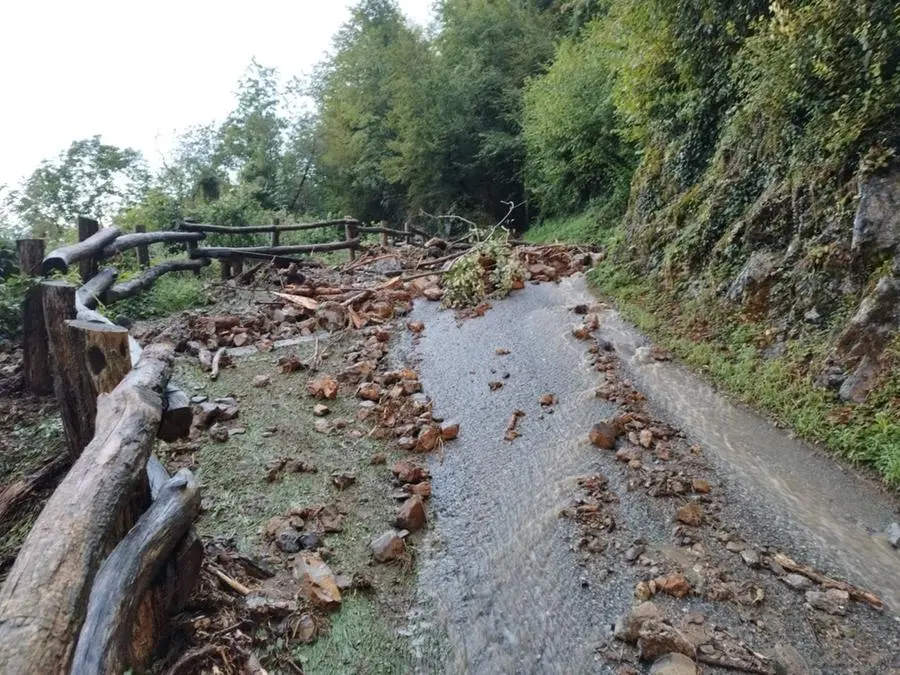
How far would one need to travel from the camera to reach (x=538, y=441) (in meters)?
4.21

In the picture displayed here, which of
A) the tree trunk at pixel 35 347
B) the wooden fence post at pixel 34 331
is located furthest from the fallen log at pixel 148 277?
the tree trunk at pixel 35 347

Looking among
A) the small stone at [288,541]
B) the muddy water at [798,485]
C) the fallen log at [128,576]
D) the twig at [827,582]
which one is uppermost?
the fallen log at [128,576]

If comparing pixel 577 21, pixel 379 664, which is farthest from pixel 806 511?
pixel 577 21

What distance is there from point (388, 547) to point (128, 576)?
5.29 ft

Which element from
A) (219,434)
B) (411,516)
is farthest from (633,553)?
(219,434)

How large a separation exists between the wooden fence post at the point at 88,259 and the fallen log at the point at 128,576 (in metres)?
4.28

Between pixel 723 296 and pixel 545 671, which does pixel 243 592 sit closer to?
pixel 545 671

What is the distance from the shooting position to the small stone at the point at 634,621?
2396 millimetres

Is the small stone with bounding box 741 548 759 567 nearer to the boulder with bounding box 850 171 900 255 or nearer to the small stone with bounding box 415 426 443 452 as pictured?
the small stone with bounding box 415 426 443 452

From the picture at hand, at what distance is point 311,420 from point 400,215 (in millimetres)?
20166

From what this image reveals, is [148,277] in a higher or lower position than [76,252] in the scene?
lower

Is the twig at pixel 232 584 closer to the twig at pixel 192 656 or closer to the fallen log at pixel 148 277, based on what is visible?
the twig at pixel 192 656

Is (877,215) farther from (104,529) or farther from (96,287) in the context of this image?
(96,287)

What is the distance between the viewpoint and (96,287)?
17.0 ft
